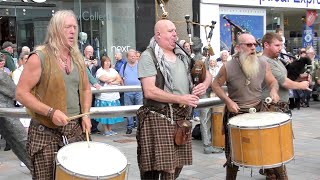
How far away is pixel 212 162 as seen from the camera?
6703mm

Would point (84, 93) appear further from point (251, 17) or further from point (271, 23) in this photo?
point (271, 23)

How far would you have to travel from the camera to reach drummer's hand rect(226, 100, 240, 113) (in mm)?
4684

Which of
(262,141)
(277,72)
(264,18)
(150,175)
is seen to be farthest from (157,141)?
(264,18)

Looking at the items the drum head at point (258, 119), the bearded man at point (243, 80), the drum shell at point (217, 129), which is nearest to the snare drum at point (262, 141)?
the drum head at point (258, 119)

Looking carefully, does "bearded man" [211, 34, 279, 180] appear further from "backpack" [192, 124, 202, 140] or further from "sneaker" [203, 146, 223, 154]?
"backpack" [192, 124, 202, 140]

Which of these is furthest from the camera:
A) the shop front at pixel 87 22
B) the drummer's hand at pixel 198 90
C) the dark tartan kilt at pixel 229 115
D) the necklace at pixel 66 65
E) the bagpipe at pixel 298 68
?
the shop front at pixel 87 22

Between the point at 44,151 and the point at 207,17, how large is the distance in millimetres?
11688

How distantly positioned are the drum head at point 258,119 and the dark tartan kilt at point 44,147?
1.62 metres

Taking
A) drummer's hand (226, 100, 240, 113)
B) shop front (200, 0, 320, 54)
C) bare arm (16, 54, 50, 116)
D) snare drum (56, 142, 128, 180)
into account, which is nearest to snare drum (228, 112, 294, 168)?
drummer's hand (226, 100, 240, 113)

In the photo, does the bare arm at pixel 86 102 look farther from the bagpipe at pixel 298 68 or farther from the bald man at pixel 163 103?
the bagpipe at pixel 298 68

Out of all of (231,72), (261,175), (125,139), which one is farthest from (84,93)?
(125,139)

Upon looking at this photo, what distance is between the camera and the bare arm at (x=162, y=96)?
3.89m

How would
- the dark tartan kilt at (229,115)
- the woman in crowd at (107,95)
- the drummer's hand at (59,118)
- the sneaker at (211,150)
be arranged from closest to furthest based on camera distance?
the drummer's hand at (59,118)
the dark tartan kilt at (229,115)
the sneaker at (211,150)
the woman in crowd at (107,95)

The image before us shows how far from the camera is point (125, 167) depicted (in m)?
3.17
